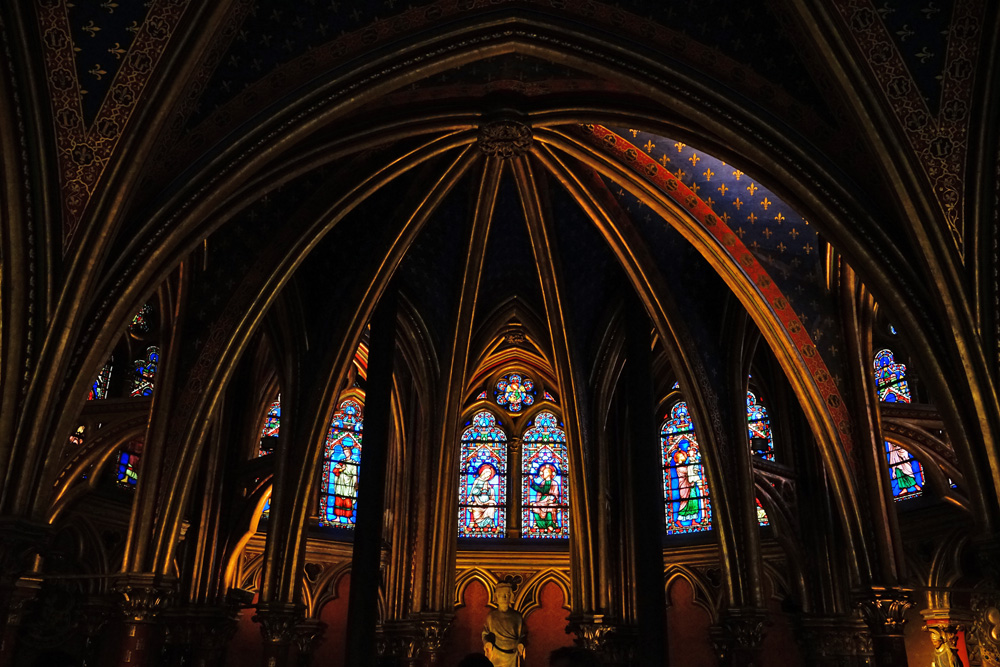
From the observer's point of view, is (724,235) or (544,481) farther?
(544,481)

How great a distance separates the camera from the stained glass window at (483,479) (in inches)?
807

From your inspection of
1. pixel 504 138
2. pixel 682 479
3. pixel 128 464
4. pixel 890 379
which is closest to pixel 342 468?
pixel 128 464

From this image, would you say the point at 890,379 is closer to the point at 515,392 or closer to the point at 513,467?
the point at 513,467

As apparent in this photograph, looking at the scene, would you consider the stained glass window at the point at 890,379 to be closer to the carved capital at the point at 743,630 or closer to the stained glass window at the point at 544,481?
the carved capital at the point at 743,630

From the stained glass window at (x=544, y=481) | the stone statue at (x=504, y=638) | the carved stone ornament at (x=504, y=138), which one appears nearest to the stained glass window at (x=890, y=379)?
the stained glass window at (x=544, y=481)

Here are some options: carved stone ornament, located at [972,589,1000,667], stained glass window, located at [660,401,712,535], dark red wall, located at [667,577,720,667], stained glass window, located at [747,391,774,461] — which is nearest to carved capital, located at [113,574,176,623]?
dark red wall, located at [667,577,720,667]

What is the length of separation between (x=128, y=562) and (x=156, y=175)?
5.00 m

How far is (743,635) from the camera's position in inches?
512

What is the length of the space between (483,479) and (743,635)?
28.7 feet

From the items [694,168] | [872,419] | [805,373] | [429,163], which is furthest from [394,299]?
[872,419]

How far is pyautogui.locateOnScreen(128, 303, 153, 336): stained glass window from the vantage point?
56.3 feet

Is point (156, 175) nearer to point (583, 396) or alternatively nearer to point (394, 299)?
point (394, 299)

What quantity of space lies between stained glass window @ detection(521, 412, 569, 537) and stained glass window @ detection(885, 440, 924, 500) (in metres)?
6.71

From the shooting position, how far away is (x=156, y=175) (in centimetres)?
977
